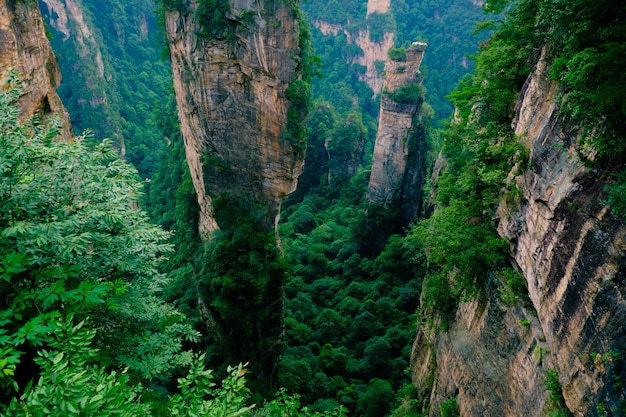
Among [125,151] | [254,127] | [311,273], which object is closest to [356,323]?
[311,273]

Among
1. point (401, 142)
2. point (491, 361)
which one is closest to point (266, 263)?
point (491, 361)

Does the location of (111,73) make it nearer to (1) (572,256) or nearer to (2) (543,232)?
(2) (543,232)

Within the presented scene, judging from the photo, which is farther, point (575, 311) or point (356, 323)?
point (356, 323)

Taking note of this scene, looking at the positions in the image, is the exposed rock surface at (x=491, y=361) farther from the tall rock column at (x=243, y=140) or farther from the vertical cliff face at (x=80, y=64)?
the vertical cliff face at (x=80, y=64)

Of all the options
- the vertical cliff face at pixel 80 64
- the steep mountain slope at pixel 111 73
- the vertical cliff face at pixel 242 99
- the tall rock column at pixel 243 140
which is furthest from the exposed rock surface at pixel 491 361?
the vertical cliff face at pixel 80 64

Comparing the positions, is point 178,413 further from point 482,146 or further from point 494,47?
point 494,47

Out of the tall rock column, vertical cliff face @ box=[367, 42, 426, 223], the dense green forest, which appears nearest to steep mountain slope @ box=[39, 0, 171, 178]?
the dense green forest

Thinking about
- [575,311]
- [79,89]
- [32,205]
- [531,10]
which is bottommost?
[79,89]

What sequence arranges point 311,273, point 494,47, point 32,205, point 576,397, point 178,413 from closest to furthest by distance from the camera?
point 178,413 < point 32,205 < point 576,397 < point 494,47 < point 311,273
